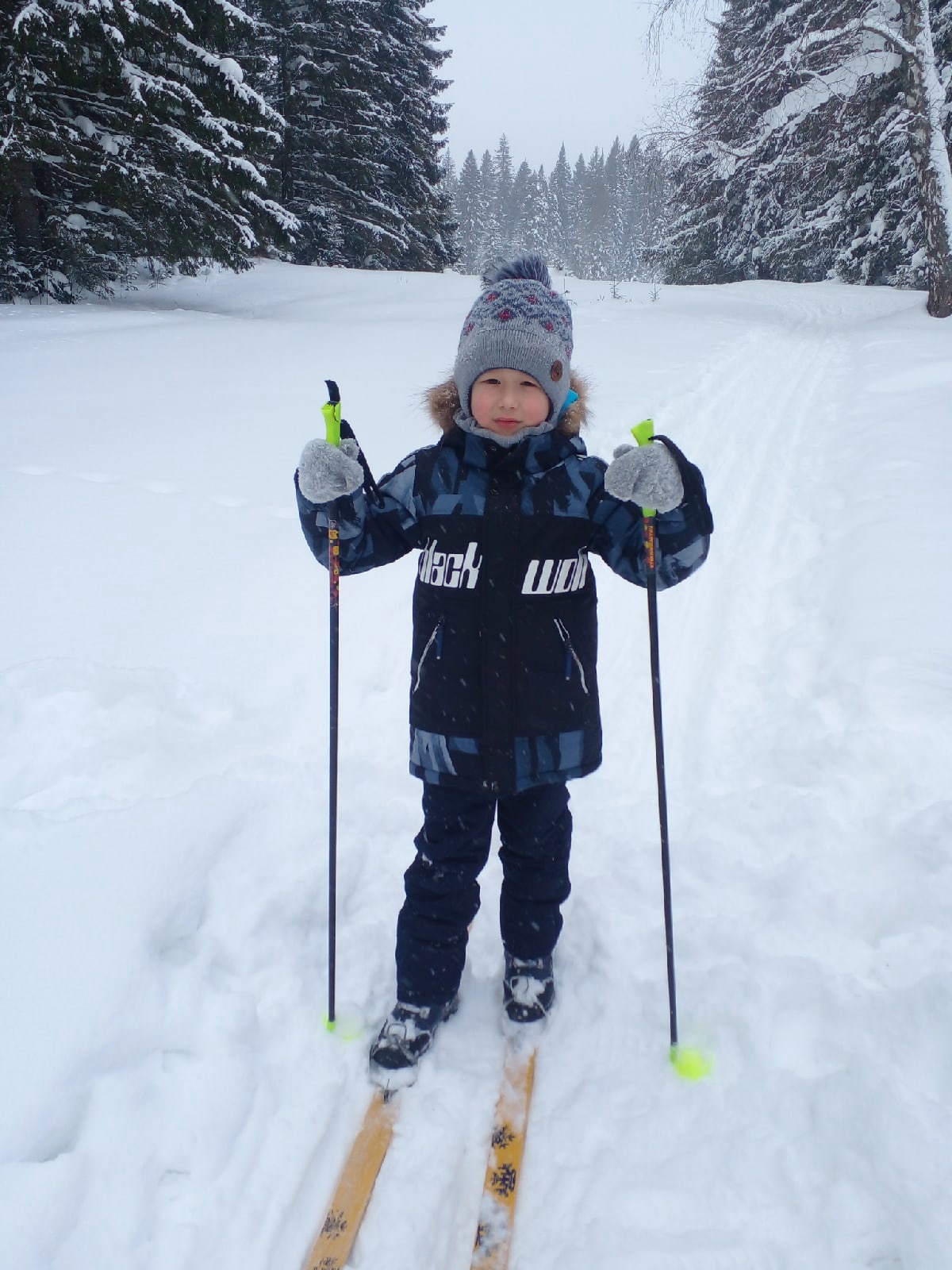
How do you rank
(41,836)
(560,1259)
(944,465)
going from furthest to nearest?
(944,465), (41,836), (560,1259)

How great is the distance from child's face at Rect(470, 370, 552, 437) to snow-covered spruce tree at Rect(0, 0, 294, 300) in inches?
500

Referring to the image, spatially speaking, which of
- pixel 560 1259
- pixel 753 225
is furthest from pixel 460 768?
pixel 753 225

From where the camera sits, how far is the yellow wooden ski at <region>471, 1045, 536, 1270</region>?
1707 mm

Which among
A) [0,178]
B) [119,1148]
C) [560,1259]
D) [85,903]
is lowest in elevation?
[560,1259]

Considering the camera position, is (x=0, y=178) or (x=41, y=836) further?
(x=0, y=178)

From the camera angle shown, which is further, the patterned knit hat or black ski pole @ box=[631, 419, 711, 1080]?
black ski pole @ box=[631, 419, 711, 1080]

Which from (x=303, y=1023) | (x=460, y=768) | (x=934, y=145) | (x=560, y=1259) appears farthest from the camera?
(x=934, y=145)

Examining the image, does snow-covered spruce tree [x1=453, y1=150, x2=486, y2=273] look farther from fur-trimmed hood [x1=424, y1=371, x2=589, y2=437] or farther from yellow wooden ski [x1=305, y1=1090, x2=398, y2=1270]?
yellow wooden ski [x1=305, y1=1090, x2=398, y2=1270]

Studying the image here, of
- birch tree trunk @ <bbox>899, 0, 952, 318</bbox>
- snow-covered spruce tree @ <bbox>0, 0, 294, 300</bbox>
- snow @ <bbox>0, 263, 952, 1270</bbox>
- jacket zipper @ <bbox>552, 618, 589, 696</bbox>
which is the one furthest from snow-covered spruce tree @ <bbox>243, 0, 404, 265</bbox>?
jacket zipper @ <bbox>552, 618, 589, 696</bbox>

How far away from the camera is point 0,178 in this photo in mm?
10992

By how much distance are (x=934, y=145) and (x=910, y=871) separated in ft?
52.0

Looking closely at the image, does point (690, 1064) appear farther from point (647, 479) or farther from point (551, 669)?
point (647, 479)

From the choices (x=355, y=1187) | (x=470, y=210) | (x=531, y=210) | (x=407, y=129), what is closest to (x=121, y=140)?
(x=407, y=129)

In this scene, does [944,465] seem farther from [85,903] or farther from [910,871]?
[85,903]
